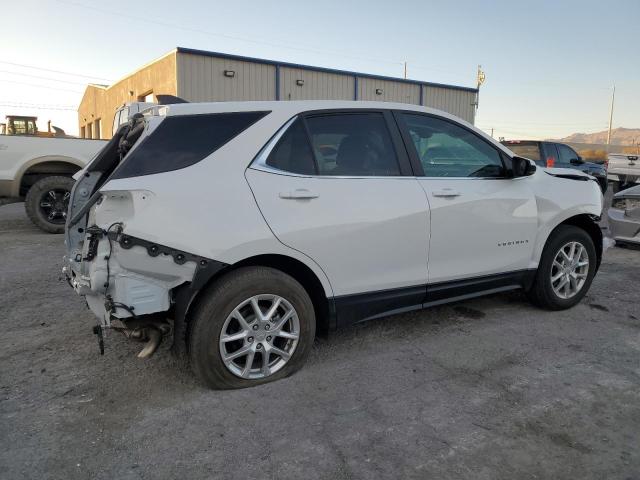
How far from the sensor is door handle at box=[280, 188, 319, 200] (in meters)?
3.06

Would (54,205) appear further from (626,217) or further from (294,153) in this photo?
(626,217)

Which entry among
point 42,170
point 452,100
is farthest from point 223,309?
point 452,100

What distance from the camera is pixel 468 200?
380 cm

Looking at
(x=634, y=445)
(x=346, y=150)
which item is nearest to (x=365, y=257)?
(x=346, y=150)

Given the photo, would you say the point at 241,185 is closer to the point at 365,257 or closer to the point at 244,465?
the point at 365,257

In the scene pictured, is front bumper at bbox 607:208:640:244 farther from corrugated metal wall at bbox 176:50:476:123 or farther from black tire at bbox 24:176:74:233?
corrugated metal wall at bbox 176:50:476:123

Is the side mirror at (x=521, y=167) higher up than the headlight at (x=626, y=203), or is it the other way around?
the side mirror at (x=521, y=167)

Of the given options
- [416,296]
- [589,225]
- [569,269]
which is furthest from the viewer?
[589,225]

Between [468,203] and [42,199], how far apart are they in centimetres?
755

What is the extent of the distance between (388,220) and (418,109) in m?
1.02

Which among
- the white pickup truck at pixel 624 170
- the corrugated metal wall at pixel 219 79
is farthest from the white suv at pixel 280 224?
the corrugated metal wall at pixel 219 79

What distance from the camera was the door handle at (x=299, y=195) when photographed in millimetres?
3064

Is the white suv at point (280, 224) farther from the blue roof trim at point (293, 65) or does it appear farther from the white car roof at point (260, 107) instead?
the blue roof trim at point (293, 65)

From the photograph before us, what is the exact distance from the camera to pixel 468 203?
3.79m
